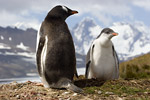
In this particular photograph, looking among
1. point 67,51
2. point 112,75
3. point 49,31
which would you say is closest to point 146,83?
point 112,75

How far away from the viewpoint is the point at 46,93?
267 inches

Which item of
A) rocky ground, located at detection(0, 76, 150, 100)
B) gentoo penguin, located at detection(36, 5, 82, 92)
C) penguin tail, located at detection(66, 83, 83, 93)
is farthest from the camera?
gentoo penguin, located at detection(36, 5, 82, 92)

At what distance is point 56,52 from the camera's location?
7070 mm

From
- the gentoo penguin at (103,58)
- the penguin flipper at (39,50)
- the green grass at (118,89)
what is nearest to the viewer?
the green grass at (118,89)

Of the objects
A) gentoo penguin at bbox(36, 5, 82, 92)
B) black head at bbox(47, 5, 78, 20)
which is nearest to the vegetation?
gentoo penguin at bbox(36, 5, 82, 92)

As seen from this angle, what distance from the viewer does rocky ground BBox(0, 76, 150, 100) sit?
21.0 ft

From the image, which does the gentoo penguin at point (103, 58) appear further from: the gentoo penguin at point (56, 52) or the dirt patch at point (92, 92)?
the gentoo penguin at point (56, 52)

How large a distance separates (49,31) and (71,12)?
2.94 feet

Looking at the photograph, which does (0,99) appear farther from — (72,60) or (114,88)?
(114,88)

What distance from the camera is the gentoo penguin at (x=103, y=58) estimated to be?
8.60 meters

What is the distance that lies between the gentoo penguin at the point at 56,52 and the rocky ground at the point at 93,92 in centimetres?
32

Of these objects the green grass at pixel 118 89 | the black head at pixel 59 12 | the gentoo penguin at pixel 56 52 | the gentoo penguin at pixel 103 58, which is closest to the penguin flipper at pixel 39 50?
the gentoo penguin at pixel 56 52

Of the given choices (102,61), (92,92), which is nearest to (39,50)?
(92,92)

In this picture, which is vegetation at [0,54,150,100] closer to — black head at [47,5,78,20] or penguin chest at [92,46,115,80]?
penguin chest at [92,46,115,80]
